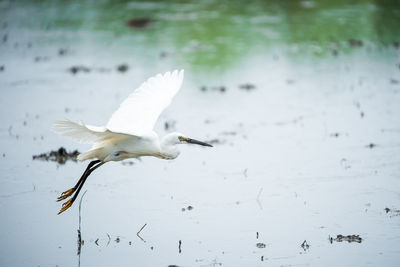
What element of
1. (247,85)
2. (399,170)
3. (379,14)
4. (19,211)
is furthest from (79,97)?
(379,14)

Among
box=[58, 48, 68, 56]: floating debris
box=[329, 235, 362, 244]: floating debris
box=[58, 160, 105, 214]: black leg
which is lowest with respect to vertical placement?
box=[58, 48, 68, 56]: floating debris

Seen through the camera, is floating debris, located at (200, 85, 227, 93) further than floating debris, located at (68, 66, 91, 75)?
No

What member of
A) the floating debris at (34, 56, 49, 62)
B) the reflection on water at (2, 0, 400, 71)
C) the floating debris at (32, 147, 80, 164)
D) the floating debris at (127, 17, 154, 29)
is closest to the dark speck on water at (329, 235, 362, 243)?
the floating debris at (32, 147, 80, 164)

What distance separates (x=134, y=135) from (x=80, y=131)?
0.58m

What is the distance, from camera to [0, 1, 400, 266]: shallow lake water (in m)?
6.25

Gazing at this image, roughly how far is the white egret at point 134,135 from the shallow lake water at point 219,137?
0.60 metres

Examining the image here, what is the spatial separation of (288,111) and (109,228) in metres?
4.86

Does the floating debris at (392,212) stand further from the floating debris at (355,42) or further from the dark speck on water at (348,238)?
the floating debris at (355,42)

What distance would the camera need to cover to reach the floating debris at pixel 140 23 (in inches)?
670

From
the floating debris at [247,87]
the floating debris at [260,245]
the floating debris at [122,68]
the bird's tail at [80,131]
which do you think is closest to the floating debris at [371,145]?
the floating debris at [260,245]

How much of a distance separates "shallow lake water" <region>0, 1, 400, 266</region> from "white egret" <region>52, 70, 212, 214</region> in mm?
598

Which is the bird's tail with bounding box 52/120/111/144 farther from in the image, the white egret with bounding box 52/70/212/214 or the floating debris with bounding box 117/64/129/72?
the floating debris with bounding box 117/64/129/72

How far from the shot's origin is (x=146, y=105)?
7.29m

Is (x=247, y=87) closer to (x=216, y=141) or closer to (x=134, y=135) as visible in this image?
(x=216, y=141)
